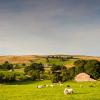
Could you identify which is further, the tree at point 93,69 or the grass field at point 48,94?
the tree at point 93,69

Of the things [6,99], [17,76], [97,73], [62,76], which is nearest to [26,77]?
[17,76]

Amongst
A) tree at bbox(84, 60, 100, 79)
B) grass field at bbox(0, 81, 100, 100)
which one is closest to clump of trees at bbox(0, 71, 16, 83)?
tree at bbox(84, 60, 100, 79)

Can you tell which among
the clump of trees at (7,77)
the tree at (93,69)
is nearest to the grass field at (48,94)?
the tree at (93,69)

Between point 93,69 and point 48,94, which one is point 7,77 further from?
point 48,94

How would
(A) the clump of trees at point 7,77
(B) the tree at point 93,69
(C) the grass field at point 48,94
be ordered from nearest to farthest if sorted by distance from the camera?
(C) the grass field at point 48,94 → (B) the tree at point 93,69 → (A) the clump of trees at point 7,77

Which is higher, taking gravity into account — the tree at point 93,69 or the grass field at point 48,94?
the tree at point 93,69

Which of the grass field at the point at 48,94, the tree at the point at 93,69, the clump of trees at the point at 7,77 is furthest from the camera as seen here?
the clump of trees at the point at 7,77

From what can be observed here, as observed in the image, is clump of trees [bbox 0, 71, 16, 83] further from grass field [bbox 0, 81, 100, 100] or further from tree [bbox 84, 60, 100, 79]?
grass field [bbox 0, 81, 100, 100]

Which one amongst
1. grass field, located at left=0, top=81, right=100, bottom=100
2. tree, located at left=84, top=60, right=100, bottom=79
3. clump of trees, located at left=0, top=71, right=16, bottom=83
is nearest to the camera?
grass field, located at left=0, top=81, right=100, bottom=100

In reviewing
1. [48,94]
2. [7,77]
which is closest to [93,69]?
[7,77]

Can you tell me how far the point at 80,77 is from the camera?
10050cm

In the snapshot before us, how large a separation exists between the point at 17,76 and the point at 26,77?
3.57 metres

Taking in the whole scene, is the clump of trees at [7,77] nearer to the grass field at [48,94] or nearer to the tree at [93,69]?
the tree at [93,69]

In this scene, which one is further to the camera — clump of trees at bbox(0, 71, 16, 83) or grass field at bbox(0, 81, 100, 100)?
clump of trees at bbox(0, 71, 16, 83)
